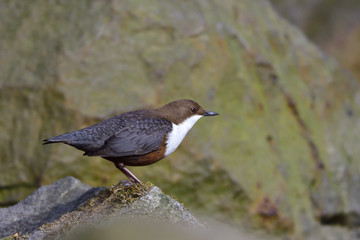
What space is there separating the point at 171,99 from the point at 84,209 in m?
2.73

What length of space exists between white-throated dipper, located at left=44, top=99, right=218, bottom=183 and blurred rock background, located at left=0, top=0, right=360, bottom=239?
70.0 inches

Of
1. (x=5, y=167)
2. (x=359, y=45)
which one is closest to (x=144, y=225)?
(x=5, y=167)

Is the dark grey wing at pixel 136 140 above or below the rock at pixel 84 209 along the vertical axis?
above

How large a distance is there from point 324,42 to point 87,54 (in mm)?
6943

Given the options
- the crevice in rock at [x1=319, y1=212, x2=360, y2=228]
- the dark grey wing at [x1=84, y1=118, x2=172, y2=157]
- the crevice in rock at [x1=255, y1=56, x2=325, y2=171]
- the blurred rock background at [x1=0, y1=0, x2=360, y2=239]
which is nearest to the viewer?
the dark grey wing at [x1=84, y1=118, x2=172, y2=157]

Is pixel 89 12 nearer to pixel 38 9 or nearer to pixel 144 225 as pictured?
pixel 38 9

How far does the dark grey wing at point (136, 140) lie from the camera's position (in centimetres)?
385

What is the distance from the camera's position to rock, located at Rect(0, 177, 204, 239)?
3080 millimetres

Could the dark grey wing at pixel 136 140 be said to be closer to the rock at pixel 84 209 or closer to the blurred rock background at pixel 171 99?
the rock at pixel 84 209

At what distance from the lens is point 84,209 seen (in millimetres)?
3525

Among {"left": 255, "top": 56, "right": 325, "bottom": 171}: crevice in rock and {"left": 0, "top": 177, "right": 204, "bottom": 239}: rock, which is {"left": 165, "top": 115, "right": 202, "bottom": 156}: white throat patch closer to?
{"left": 0, "top": 177, "right": 204, "bottom": 239}: rock

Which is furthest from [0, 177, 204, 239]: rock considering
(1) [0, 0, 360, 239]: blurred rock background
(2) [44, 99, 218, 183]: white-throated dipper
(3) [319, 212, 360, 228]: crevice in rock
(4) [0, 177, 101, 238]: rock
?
(3) [319, 212, 360, 228]: crevice in rock

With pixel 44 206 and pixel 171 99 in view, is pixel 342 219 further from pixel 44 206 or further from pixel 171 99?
pixel 44 206

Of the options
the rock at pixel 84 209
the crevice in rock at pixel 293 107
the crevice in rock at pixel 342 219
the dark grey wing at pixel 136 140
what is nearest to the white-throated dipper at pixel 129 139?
the dark grey wing at pixel 136 140
